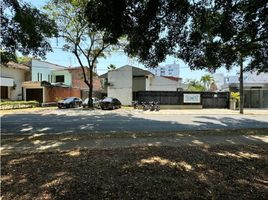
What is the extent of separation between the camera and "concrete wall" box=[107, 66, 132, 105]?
141 feet

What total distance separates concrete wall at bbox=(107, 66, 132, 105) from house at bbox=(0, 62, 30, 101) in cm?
1256

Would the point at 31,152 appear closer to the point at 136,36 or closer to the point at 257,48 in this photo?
the point at 136,36

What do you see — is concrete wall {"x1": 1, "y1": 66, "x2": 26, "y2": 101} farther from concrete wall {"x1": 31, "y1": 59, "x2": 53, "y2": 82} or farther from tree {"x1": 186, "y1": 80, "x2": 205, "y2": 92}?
tree {"x1": 186, "y1": 80, "x2": 205, "y2": 92}

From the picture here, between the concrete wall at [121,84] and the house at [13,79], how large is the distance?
41.2 ft

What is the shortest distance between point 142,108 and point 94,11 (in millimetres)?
25268

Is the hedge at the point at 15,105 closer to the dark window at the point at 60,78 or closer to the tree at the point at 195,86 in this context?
the dark window at the point at 60,78

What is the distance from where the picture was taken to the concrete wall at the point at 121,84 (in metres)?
42.9

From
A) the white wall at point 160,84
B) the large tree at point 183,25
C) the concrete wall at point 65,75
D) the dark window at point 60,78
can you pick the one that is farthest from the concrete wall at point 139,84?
the large tree at point 183,25

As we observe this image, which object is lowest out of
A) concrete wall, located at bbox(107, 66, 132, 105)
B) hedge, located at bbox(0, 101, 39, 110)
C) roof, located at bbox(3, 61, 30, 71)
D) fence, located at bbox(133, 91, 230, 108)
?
hedge, located at bbox(0, 101, 39, 110)

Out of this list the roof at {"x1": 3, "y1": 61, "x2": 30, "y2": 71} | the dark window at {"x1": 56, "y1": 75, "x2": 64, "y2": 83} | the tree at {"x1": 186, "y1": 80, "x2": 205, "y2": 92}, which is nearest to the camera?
the roof at {"x1": 3, "y1": 61, "x2": 30, "y2": 71}

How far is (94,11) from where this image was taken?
305 inches

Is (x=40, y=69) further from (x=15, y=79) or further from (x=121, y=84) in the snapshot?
(x=121, y=84)

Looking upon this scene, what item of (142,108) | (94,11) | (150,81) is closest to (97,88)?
(150,81)

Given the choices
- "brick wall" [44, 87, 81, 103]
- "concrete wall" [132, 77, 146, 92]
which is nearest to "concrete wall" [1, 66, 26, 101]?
"brick wall" [44, 87, 81, 103]
